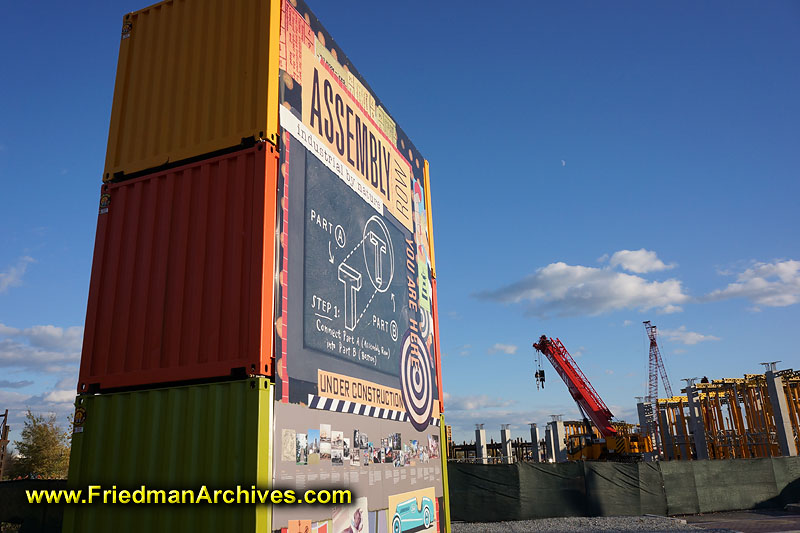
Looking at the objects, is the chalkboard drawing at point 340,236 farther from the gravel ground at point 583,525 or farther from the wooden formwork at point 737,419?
the wooden formwork at point 737,419

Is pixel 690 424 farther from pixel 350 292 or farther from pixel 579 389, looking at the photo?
pixel 350 292

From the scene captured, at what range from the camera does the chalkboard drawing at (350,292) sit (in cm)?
587

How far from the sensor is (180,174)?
5.47 metres

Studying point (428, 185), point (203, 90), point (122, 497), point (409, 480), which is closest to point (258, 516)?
point (122, 497)

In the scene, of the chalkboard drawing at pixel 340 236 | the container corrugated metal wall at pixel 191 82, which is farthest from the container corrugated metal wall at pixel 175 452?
the container corrugated metal wall at pixel 191 82

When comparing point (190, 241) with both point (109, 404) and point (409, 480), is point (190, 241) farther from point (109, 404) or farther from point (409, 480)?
point (409, 480)

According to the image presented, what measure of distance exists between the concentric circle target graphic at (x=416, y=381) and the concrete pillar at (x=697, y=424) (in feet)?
82.8

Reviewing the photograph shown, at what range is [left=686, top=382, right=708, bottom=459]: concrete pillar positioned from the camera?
90.0 feet

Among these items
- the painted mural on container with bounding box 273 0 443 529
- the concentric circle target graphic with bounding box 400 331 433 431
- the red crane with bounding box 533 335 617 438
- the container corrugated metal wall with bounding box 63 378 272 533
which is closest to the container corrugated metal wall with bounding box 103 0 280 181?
the painted mural on container with bounding box 273 0 443 529

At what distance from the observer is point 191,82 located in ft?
18.8

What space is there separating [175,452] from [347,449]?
5.20 feet

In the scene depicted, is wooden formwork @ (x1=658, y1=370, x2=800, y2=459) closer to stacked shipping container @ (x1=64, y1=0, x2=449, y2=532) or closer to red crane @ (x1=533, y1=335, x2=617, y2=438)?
red crane @ (x1=533, y1=335, x2=617, y2=438)

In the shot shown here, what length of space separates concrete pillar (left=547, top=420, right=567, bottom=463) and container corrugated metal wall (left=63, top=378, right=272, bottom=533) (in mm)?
30420

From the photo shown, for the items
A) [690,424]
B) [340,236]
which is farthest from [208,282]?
[690,424]
